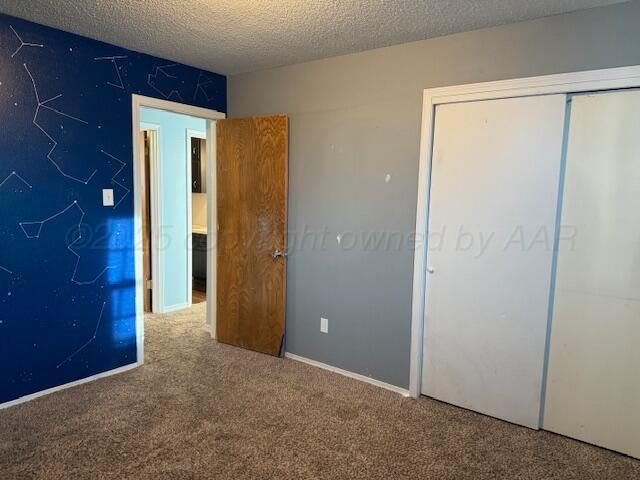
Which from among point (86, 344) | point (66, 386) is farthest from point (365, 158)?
point (66, 386)

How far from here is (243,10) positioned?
2.37 metres

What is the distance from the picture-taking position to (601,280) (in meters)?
2.37

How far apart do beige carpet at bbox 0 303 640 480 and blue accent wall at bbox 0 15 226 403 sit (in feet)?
0.96

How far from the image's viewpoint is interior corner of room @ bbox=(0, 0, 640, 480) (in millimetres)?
2309

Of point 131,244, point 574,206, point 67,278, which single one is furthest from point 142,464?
point 574,206

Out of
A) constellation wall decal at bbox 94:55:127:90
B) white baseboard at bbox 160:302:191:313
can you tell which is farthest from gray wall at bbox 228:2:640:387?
white baseboard at bbox 160:302:191:313

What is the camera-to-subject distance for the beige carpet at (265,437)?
2.17 metres

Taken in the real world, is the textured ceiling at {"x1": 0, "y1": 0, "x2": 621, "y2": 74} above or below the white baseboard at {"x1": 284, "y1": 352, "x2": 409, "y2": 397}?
above

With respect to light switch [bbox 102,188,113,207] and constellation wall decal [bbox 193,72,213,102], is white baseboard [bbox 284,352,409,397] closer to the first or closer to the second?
light switch [bbox 102,188,113,207]

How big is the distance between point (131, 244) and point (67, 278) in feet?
1.63

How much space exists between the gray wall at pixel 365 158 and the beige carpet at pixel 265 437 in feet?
1.37

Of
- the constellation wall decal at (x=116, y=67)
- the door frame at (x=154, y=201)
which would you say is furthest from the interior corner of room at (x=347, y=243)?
the door frame at (x=154, y=201)

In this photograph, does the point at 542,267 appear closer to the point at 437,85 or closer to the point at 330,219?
the point at 437,85

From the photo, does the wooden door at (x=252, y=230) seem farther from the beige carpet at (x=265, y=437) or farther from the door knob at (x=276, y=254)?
the beige carpet at (x=265, y=437)
